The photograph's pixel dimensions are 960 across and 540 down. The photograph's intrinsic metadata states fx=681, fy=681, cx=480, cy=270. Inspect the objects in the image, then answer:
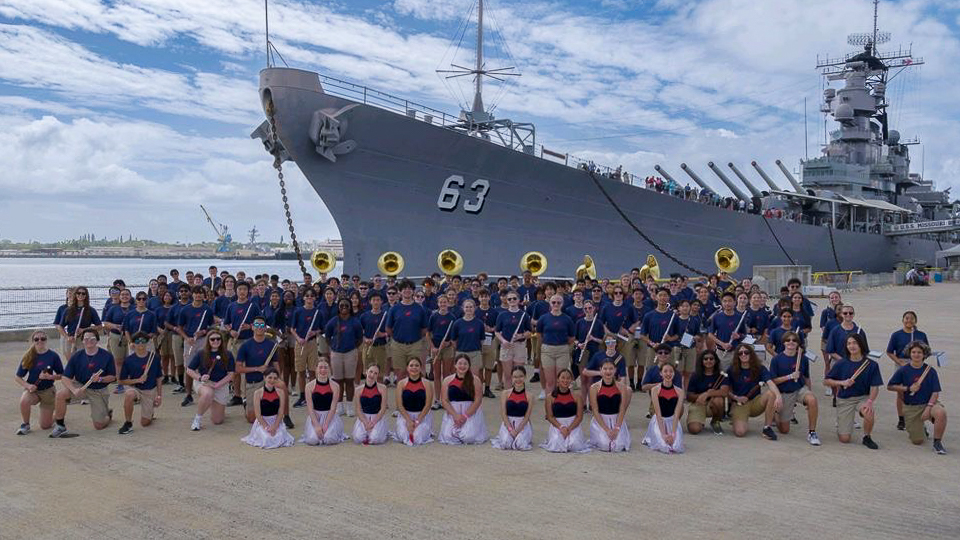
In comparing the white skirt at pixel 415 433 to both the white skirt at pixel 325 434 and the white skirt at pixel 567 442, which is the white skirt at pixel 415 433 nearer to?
the white skirt at pixel 325 434

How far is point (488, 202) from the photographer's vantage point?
60.5 feet

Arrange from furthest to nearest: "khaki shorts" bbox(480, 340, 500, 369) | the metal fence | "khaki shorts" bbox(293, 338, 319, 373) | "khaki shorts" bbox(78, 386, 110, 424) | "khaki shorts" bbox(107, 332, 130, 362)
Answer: the metal fence < "khaki shorts" bbox(107, 332, 130, 362) < "khaki shorts" bbox(480, 340, 500, 369) < "khaki shorts" bbox(293, 338, 319, 373) < "khaki shorts" bbox(78, 386, 110, 424)

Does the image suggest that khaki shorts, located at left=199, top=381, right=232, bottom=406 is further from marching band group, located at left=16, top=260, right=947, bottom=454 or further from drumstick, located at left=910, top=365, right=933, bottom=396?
drumstick, located at left=910, top=365, right=933, bottom=396

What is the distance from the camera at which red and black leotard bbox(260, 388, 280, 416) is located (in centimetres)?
618

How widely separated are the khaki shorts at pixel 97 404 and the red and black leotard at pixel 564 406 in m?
4.43

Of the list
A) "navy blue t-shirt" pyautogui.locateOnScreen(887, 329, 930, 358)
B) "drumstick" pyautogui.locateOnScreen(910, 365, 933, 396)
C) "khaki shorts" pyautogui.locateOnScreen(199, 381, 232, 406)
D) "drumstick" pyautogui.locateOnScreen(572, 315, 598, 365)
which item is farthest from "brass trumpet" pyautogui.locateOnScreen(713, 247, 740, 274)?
"khaki shorts" pyautogui.locateOnScreen(199, 381, 232, 406)

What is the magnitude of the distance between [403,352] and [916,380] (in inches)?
206

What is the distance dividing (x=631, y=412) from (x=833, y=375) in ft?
6.88

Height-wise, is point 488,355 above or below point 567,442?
above

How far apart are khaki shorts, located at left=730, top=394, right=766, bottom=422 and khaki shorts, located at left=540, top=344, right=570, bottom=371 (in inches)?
74.5

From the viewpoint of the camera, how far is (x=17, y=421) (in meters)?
6.95

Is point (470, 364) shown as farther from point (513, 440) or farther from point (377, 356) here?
point (513, 440)

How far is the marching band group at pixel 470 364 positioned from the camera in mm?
6156

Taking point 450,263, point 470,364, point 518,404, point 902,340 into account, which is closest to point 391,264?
point 450,263
